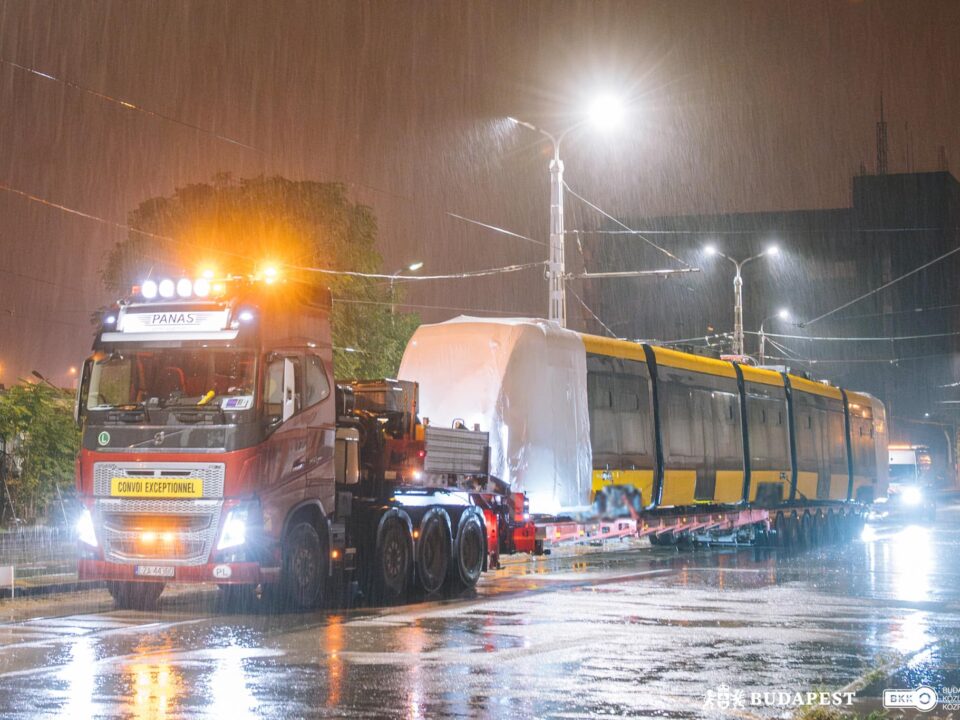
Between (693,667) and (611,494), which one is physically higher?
(611,494)

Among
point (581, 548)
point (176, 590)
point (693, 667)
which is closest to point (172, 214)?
point (581, 548)

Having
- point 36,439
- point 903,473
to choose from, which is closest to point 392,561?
point 36,439

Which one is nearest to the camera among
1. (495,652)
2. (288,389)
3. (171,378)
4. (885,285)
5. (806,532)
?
(495,652)

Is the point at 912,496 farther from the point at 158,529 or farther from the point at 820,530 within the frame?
the point at 158,529

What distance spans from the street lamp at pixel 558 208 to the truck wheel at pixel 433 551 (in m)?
9.45

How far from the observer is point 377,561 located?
16.7 m

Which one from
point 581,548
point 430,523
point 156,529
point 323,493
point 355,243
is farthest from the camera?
point 355,243

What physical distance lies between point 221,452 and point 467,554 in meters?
5.31

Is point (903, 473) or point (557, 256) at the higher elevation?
point (557, 256)

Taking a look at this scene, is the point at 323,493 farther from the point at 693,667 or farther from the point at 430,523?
the point at 693,667

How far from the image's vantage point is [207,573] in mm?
14625

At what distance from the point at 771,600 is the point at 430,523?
4.54 m

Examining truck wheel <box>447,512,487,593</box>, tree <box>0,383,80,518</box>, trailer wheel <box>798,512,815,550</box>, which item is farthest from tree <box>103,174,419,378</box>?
truck wheel <box>447,512,487,593</box>

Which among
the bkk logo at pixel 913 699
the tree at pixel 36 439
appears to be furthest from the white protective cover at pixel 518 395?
the tree at pixel 36 439
